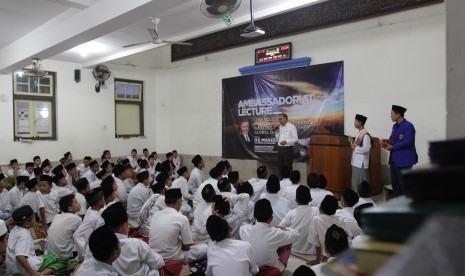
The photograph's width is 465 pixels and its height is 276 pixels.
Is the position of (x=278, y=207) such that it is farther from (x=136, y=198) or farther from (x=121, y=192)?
(x=121, y=192)

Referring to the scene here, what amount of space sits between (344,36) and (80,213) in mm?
5370

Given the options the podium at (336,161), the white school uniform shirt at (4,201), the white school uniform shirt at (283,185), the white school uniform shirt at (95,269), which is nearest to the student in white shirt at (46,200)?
the white school uniform shirt at (4,201)

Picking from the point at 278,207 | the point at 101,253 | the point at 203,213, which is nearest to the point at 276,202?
the point at 278,207

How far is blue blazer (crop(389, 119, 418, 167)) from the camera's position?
457 cm

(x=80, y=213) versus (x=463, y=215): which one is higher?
(x=463, y=215)

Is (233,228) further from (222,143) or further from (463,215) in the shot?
(222,143)

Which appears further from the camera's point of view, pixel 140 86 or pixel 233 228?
pixel 140 86

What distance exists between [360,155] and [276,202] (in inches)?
76.0

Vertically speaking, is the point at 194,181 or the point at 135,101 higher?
the point at 135,101

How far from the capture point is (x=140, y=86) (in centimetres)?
1014

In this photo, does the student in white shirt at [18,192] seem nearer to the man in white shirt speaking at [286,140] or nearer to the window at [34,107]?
the window at [34,107]

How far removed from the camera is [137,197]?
16.4 ft

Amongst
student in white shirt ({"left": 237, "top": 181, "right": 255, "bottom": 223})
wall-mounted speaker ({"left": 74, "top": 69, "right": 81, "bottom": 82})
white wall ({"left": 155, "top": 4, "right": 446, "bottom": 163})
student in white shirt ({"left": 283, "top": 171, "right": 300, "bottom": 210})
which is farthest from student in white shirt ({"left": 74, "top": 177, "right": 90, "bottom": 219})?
wall-mounted speaker ({"left": 74, "top": 69, "right": 81, "bottom": 82})

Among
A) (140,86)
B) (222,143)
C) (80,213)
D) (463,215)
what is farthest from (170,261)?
(140,86)
